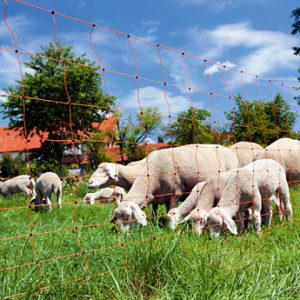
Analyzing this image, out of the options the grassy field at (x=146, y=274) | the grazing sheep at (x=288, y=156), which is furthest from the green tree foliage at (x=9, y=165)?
the grassy field at (x=146, y=274)

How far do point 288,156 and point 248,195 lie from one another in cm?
345

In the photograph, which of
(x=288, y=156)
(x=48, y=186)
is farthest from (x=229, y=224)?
(x=48, y=186)

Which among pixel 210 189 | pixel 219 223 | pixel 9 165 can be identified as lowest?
pixel 219 223

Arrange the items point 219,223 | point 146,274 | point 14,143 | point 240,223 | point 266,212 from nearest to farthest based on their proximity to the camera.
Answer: point 146,274, point 219,223, point 240,223, point 266,212, point 14,143

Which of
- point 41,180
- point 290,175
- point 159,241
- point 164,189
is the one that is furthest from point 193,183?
point 41,180

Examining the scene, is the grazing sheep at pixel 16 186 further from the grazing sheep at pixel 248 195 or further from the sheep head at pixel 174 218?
the grazing sheep at pixel 248 195

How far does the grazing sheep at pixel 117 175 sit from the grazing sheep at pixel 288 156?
3.25 m

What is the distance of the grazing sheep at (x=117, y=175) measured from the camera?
10.1 meters

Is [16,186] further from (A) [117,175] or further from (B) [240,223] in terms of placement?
(B) [240,223]

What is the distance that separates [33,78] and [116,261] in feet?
89.1

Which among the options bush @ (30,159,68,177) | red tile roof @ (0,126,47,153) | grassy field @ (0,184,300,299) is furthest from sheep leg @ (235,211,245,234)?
red tile roof @ (0,126,47,153)

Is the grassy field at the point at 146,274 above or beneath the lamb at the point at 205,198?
beneath

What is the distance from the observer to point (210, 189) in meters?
7.18

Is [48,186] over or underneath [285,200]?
over
